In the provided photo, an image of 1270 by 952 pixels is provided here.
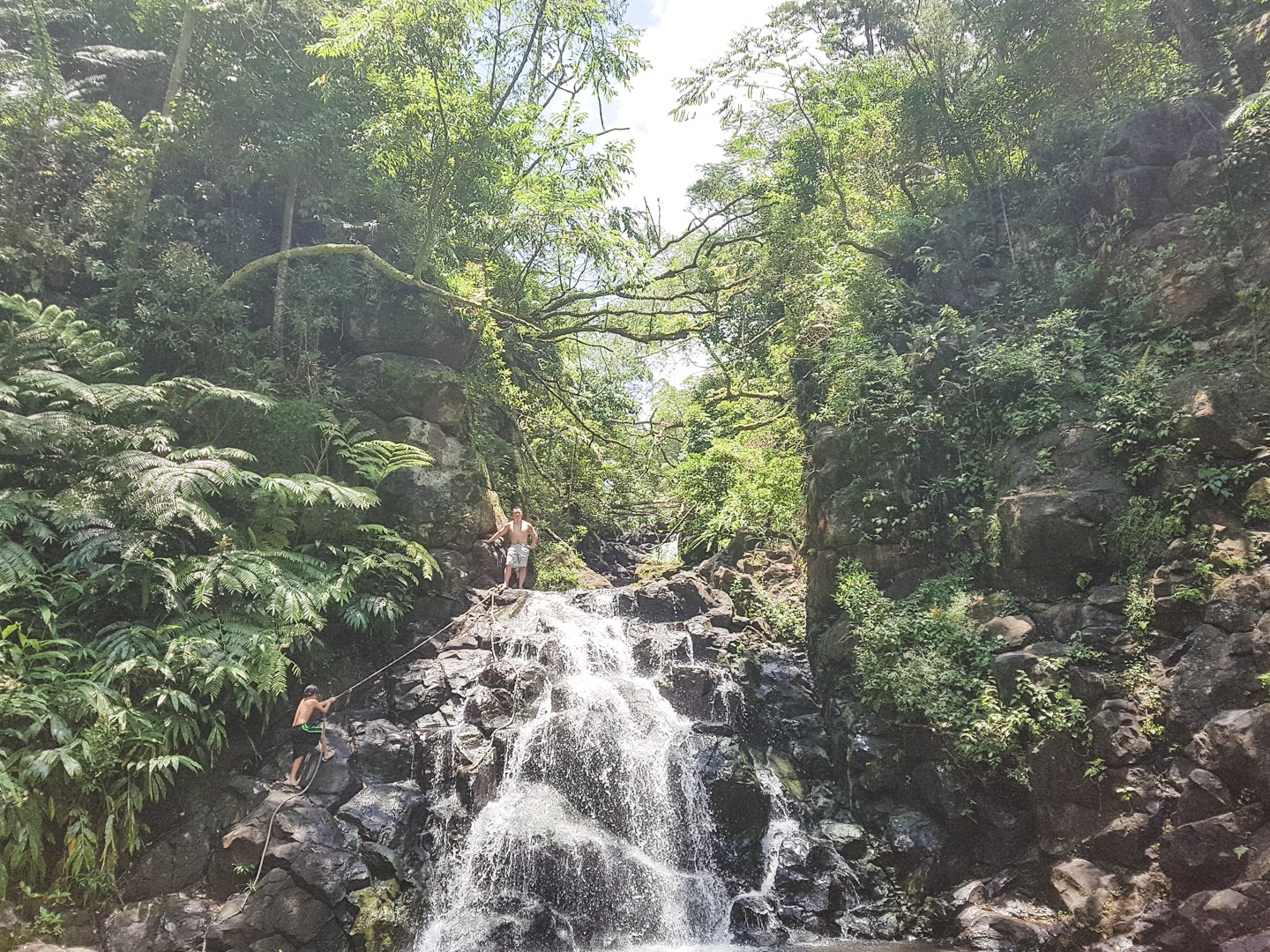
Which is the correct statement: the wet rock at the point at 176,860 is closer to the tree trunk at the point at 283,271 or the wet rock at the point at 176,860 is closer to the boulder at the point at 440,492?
the boulder at the point at 440,492

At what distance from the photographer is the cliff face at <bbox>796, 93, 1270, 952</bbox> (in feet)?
18.4

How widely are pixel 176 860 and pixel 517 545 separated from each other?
6.06m

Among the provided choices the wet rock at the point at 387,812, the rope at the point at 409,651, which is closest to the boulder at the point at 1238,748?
the wet rock at the point at 387,812

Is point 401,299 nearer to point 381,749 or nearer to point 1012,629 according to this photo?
point 381,749

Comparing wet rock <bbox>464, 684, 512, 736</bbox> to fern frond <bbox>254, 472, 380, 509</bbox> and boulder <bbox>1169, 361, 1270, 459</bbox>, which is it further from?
boulder <bbox>1169, 361, 1270, 459</bbox>

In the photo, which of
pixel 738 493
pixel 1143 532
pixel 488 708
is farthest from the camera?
pixel 738 493

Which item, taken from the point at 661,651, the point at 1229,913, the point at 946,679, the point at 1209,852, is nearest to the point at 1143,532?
the point at 946,679

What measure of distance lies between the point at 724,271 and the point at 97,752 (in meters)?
14.3

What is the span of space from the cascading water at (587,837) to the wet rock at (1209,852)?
4161 mm

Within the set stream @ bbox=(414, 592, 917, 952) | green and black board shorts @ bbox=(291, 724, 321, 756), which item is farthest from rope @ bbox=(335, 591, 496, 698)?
stream @ bbox=(414, 592, 917, 952)

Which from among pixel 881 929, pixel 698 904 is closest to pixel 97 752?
pixel 698 904

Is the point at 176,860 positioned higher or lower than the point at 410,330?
lower

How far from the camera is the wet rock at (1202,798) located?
549 centimetres

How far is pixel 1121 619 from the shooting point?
6883mm
